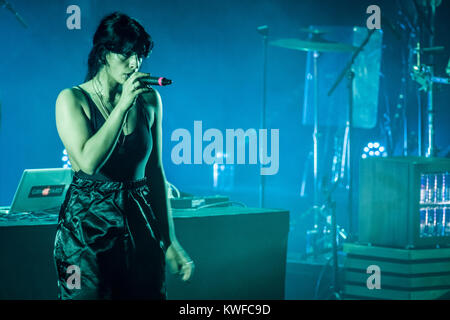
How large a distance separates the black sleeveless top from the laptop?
42.3 inches

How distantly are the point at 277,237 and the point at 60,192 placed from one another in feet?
3.69

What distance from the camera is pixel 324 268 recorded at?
428 cm

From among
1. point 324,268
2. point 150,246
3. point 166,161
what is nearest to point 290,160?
point 166,161

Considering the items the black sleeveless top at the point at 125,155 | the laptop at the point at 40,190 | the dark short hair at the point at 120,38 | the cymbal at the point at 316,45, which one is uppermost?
the cymbal at the point at 316,45

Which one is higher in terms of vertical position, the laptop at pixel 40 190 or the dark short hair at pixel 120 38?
the dark short hair at pixel 120 38

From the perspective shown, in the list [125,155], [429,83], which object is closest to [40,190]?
[125,155]

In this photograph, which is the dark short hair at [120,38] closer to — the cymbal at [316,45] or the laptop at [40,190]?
the laptop at [40,190]

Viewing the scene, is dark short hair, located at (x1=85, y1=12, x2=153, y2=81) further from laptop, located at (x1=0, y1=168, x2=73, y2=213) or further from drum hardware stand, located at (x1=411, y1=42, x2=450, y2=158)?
drum hardware stand, located at (x1=411, y1=42, x2=450, y2=158)

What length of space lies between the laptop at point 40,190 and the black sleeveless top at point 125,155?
1.07 meters

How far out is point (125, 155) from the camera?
5.31 feet

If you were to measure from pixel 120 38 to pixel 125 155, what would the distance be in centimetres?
35

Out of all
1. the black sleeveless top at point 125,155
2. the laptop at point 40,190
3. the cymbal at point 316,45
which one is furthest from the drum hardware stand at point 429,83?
the black sleeveless top at point 125,155

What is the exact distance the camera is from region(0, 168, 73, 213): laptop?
102 inches

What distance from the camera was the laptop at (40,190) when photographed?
2.58m
